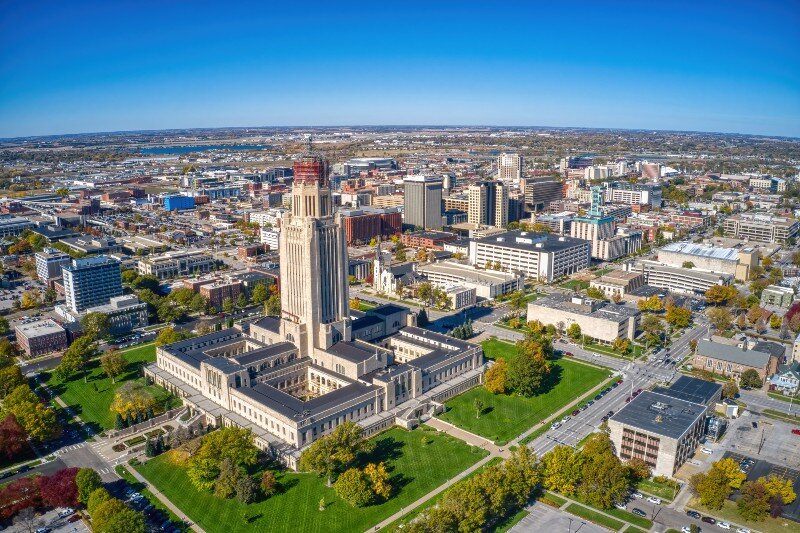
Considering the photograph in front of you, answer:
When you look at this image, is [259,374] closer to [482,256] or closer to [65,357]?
[65,357]

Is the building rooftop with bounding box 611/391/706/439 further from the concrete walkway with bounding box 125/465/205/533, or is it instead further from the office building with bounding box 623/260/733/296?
the office building with bounding box 623/260/733/296

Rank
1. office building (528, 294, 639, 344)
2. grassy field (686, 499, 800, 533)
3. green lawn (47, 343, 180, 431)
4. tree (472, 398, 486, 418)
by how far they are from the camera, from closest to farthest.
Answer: grassy field (686, 499, 800, 533) < tree (472, 398, 486, 418) < green lawn (47, 343, 180, 431) < office building (528, 294, 639, 344)

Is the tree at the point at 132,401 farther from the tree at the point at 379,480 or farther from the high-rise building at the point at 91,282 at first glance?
the high-rise building at the point at 91,282

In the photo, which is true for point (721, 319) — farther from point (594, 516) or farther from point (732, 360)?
point (594, 516)

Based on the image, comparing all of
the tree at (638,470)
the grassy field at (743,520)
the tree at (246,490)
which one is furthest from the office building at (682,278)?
the tree at (246,490)

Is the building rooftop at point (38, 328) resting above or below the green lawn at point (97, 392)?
above

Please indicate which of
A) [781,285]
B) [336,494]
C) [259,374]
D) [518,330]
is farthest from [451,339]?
[781,285]

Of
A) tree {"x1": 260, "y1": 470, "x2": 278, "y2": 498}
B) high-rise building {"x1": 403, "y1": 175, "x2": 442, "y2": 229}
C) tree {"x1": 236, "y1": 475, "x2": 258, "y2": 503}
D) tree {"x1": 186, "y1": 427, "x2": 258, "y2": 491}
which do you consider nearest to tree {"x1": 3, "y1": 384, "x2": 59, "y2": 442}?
tree {"x1": 186, "y1": 427, "x2": 258, "y2": 491}

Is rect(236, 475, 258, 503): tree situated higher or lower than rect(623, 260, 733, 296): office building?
lower
